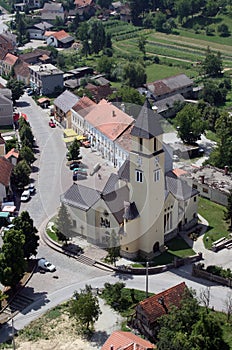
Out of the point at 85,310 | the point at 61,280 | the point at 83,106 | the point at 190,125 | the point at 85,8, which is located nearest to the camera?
the point at 85,310

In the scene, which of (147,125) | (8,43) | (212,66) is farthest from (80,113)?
(8,43)

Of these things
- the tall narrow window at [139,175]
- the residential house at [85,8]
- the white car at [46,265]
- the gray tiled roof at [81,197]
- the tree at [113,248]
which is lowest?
the white car at [46,265]

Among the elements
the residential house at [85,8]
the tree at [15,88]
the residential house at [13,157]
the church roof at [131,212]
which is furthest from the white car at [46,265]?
the residential house at [85,8]

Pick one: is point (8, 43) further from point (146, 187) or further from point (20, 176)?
point (146, 187)

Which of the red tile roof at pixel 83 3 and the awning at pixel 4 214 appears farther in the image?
the red tile roof at pixel 83 3

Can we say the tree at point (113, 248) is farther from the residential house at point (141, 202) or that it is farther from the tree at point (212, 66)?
the tree at point (212, 66)

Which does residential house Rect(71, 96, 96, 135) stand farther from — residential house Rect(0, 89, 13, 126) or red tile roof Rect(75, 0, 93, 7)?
red tile roof Rect(75, 0, 93, 7)

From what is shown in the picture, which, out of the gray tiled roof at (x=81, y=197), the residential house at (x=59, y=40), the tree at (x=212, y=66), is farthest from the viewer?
the residential house at (x=59, y=40)
